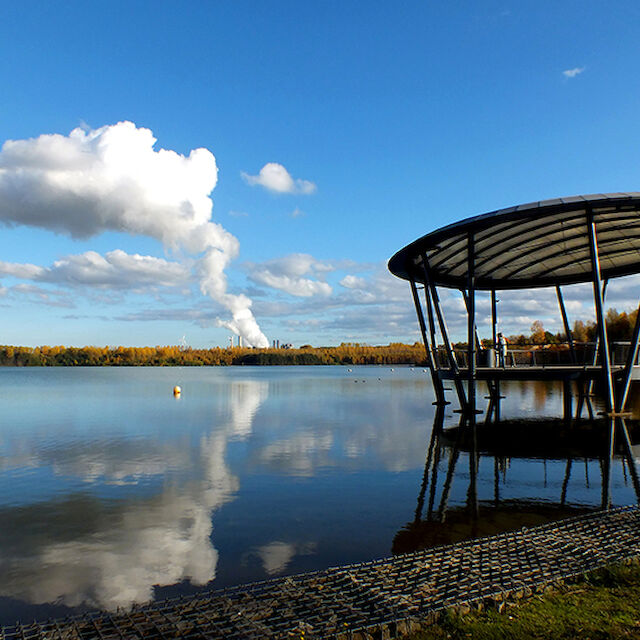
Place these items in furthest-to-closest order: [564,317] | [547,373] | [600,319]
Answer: [564,317] → [547,373] → [600,319]

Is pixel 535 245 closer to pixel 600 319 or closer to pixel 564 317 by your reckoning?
pixel 600 319

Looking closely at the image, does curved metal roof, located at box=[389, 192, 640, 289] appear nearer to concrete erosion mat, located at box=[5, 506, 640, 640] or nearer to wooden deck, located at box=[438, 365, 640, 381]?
wooden deck, located at box=[438, 365, 640, 381]

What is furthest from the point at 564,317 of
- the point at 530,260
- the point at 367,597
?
the point at 367,597

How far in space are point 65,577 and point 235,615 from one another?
351 centimetres

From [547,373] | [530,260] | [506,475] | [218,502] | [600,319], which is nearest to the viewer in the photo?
[218,502]

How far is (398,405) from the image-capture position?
113 feet

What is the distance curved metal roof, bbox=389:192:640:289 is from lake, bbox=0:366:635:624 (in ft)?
30.0

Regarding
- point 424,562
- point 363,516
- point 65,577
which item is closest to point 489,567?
point 424,562

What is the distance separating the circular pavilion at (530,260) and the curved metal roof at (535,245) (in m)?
0.04

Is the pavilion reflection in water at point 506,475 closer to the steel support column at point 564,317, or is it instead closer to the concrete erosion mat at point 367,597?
the concrete erosion mat at point 367,597

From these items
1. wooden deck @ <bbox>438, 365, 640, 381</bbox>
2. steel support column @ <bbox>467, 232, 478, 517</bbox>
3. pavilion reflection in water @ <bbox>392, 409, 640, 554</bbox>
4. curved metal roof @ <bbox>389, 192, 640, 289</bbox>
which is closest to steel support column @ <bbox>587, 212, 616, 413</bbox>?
wooden deck @ <bbox>438, 365, 640, 381</bbox>

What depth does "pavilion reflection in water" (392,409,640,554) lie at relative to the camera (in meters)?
9.13

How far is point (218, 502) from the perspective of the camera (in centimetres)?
1116

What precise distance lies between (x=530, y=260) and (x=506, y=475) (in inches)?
732
